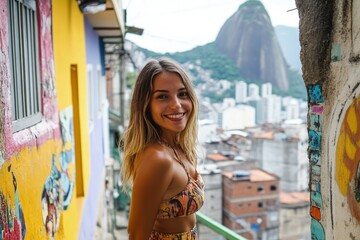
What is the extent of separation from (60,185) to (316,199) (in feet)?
7.22

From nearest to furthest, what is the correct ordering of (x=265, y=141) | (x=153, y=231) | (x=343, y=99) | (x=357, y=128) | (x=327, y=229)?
(x=357, y=128), (x=343, y=99), (x=327, y=229), (x=153, y=231), (x=265, y=141)

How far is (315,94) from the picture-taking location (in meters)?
1.84

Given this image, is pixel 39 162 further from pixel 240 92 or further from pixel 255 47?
pixel 255 47

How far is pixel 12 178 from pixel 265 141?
93.8ft

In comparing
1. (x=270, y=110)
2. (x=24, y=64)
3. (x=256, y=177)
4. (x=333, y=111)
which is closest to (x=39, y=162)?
(x=24, y=64)

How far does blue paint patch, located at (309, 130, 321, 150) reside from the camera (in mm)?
1842

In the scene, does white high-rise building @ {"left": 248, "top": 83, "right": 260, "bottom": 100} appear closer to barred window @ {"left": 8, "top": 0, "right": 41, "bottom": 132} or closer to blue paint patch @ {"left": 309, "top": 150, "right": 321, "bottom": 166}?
barred window @ {"left": 8, "top": 0, "right": 41, "bottom": 132}

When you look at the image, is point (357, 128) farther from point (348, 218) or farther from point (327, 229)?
point (327, 229)

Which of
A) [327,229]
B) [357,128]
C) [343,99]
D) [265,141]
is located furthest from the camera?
[265,141]

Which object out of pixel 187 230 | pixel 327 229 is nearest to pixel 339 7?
pixel 327 229

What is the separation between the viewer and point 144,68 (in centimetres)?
222

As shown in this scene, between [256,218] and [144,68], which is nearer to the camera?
[144,68]

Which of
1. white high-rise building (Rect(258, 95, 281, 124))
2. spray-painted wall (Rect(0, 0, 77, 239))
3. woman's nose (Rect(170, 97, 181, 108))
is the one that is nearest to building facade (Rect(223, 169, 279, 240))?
white high-rise building (Rect(258, 95, 281, 124))

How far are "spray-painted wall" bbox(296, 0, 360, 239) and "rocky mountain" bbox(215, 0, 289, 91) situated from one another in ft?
112
